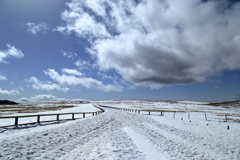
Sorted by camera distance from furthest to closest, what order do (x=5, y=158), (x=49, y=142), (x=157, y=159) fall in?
(x=49, y=142)
(x=157, y=159)
(x=5, y=158)

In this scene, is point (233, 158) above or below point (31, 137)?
below

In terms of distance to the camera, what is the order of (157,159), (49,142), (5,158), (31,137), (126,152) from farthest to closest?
1. (31,137)
2. (49,142)
3. (126,152)
4. (157,159)
5. (5,158)

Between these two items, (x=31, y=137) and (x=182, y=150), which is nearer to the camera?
(x=182, y=150)

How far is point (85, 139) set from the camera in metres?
9.45

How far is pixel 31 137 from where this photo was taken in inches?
353

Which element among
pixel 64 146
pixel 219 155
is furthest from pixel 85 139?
pixel 219 155

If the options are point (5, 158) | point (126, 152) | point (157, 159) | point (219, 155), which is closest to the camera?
point (5, 158)

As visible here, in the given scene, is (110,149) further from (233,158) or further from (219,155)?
(233,158)

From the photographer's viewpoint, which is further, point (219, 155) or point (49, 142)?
point (49, 142)

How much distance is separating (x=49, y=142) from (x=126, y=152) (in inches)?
196

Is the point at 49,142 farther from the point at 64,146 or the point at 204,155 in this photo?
the point at 204,155

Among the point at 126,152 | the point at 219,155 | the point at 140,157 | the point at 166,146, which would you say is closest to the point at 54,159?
the point at 126,152

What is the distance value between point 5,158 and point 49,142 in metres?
2.46

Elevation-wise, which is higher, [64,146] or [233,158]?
[64,146]
